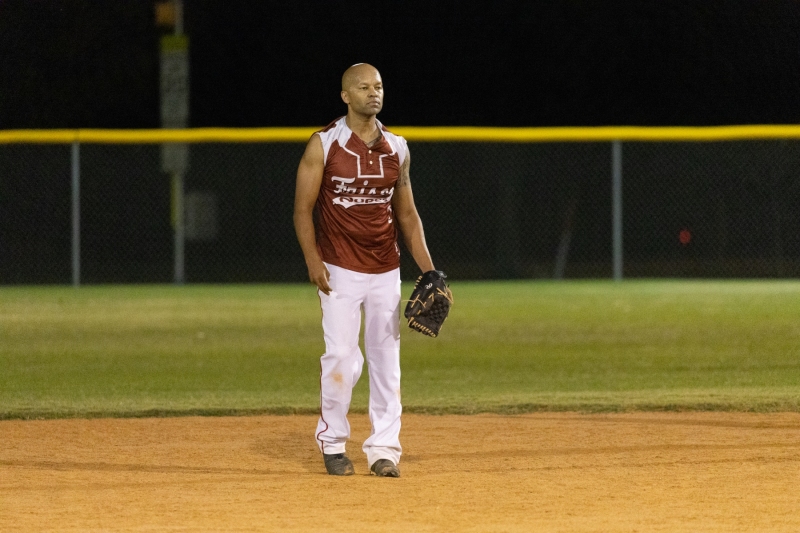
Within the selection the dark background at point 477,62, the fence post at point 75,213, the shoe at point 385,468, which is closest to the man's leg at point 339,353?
the shoe at point 385,468

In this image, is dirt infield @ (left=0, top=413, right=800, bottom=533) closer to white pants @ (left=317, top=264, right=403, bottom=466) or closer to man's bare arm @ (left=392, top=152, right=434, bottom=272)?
white pants @ (left=317, top=264, right=403, bottom=466)

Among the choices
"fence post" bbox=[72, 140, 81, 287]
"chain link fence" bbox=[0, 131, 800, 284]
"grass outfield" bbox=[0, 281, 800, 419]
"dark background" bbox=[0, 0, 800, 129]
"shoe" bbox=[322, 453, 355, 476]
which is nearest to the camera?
"shoe" bbox=[322, 453, 355, 476]

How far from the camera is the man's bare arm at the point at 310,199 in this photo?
5535mm

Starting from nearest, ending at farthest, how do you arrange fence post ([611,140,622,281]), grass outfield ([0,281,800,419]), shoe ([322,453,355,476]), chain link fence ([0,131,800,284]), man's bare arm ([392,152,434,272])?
shoe ([322,453,355,476])
man's bare arm ([392,152,434,272])
grass outfield ([0,281,800,419])
fence post ([611,140,622,281])
chain link fence ([0,131,800,284])

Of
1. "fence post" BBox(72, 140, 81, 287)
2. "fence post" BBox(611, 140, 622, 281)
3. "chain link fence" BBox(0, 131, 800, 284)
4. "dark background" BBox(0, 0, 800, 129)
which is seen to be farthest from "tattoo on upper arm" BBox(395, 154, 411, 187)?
"dark background" BBox(0, 0, 800, 129)

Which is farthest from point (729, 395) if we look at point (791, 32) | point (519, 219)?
point (791, 32)

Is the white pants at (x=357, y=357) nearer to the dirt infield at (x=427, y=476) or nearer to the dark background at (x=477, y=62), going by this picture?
the dirt infield at (x=427, y=476)

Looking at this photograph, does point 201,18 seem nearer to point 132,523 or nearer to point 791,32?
point 791,32

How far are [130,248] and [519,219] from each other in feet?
18.3

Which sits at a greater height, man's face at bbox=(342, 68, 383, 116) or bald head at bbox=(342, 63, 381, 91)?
bald head at bbox=(342, 63, 381, 91)

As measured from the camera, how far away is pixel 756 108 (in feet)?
98.8

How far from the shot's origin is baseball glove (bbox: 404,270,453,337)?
Result: 5.79 m

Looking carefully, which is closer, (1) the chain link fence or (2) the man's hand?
(2) the man's hand

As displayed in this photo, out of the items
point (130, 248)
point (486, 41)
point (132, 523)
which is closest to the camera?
point (132, 523)
